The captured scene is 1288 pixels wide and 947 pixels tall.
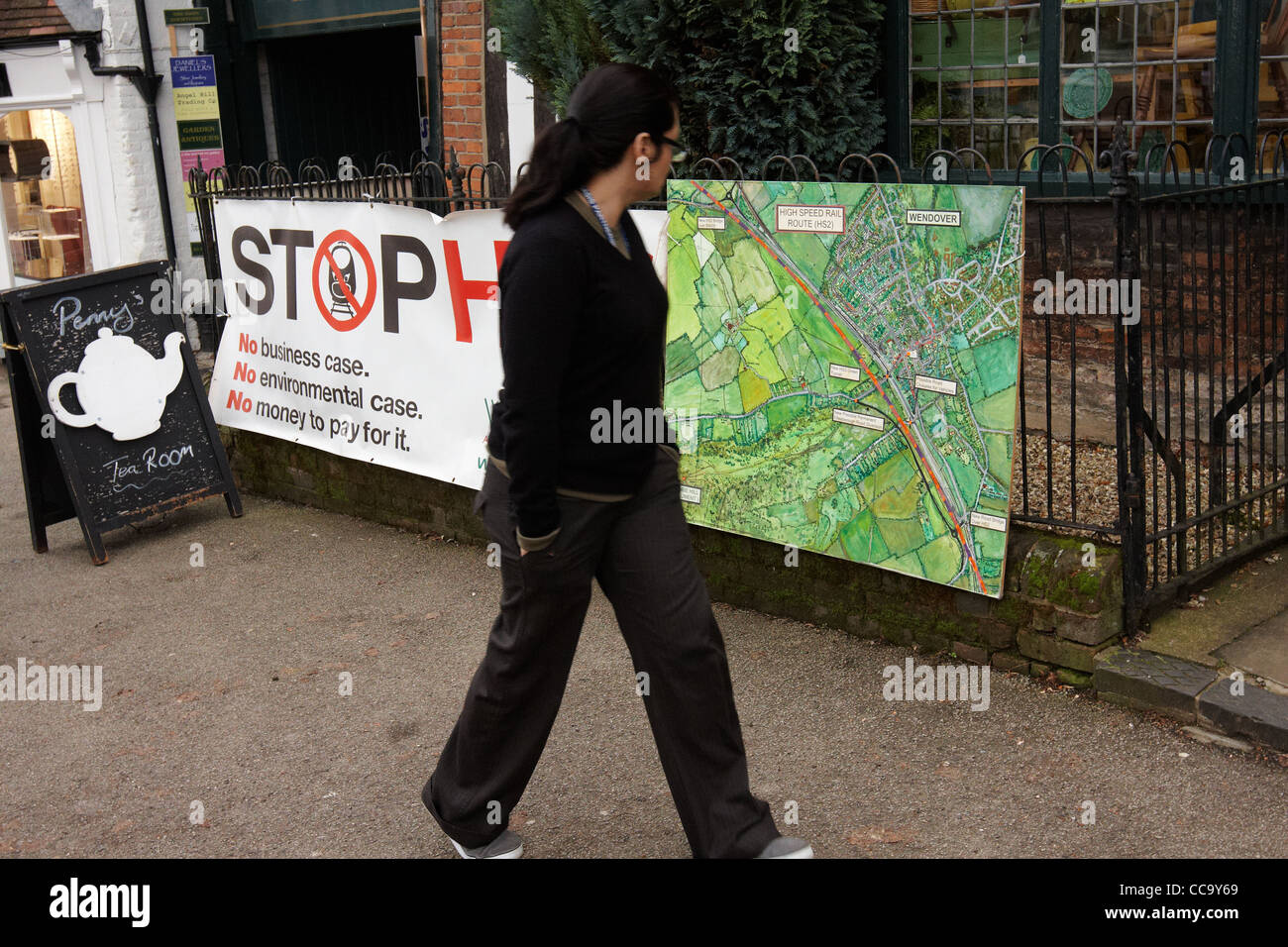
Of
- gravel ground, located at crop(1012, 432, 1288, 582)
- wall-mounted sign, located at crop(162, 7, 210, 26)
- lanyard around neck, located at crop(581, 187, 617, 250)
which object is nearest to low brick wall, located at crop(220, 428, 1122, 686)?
gravel ground, located at crop(1012, 432, 1288, 582)

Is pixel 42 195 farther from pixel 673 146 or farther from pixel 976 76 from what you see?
pixel 673 146

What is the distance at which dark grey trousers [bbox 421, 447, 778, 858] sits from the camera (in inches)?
136

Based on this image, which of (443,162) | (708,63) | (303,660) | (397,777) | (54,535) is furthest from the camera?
(443,162)

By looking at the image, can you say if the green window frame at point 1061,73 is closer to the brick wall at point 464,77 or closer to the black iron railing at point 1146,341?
the black iron railing at point 1146,341

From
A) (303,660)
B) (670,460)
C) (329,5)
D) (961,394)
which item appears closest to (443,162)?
(329,5)

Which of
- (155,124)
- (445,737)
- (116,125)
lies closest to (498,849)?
(445,737)

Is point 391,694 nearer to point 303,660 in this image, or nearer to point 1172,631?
point 303,660

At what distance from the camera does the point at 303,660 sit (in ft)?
18.3

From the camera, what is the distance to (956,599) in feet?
16.5

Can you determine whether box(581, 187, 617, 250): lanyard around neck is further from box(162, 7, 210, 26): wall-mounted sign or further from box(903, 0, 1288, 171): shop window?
box(162, 7, 210, 26): wall-mounted sign

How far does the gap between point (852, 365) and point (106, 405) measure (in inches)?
167

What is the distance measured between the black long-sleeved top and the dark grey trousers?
4.4 inches

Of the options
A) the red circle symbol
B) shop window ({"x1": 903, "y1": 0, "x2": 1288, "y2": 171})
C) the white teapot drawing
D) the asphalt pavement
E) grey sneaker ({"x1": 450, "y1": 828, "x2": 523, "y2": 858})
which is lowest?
the asphalt pavement

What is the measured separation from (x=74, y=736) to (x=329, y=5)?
833cm
